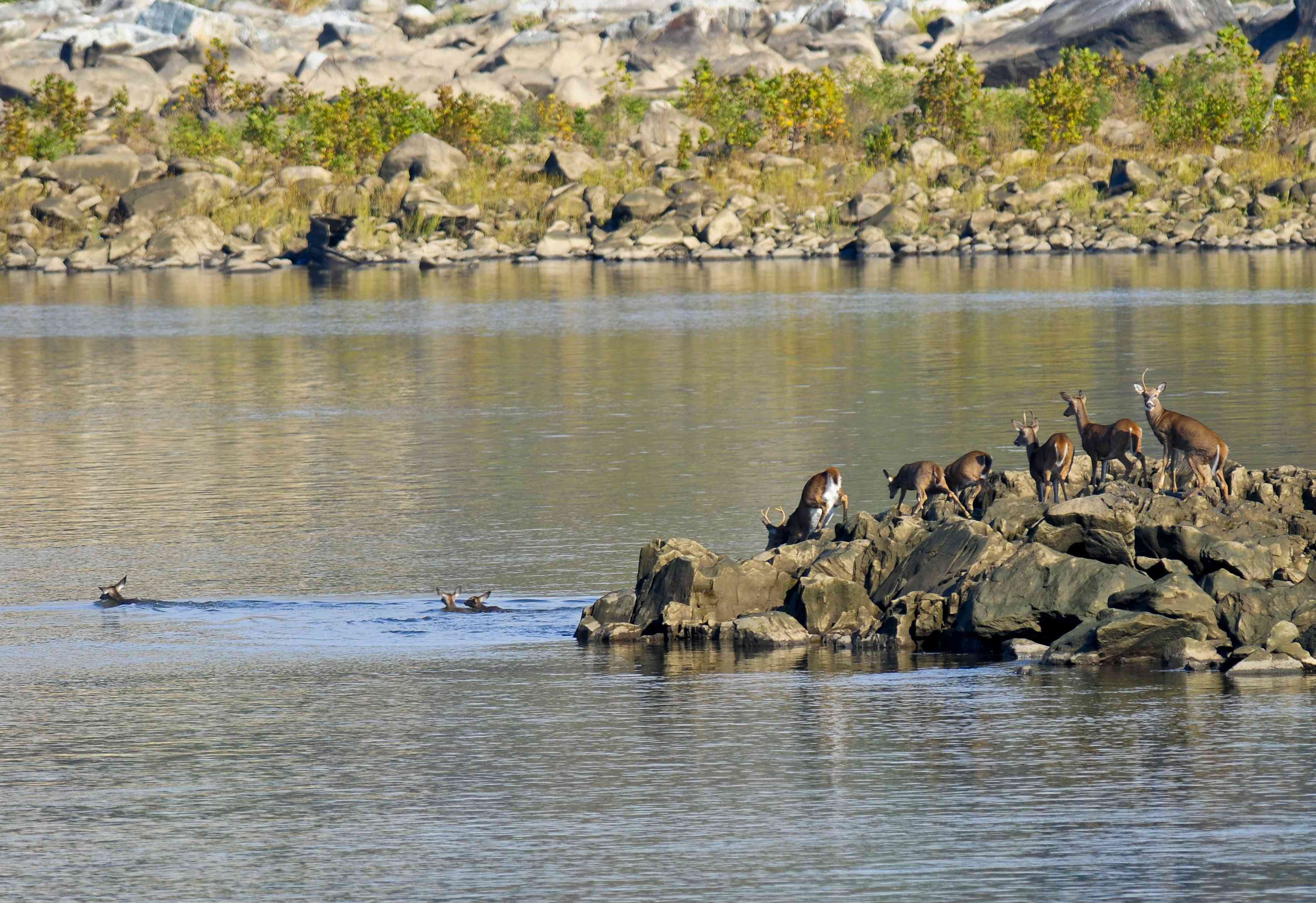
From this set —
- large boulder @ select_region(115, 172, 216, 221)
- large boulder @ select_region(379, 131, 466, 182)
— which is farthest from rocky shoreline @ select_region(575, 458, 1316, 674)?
large boulder @ select_region(379, 131, 466, 182)

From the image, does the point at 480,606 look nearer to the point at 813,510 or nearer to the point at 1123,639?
the point at 813,510

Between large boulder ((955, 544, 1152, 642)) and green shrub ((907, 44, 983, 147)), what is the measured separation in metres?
80.6

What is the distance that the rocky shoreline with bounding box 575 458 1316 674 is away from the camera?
13703mm

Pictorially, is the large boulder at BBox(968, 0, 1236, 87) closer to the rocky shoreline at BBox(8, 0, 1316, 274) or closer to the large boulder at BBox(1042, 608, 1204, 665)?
the rocky shoreline at BBox(8, 0, 1316, 274)

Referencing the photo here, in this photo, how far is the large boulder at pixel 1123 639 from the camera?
1355 centimetres

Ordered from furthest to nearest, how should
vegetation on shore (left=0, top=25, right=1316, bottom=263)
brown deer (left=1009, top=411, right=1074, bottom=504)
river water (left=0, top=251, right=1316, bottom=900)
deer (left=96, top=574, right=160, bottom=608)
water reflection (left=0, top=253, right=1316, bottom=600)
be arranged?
vegetation on shore (left=0, top=25, right=1316, bottom=263), water reflection (left=0, top=253, right=1316, bottom=600), deer (left=96, top=574, right=160, bottom=608), brown deer (left=1009, top=411, right=1074, bottom=504), river water (left=0, top=251, right=1316, bottom=900)

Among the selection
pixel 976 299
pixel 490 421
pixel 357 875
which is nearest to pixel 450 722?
pixel 357 875

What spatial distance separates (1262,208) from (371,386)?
171 feet

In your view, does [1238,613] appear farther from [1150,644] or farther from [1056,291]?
[1056,291]

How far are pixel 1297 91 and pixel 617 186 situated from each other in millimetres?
30146

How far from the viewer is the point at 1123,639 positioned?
13602mm

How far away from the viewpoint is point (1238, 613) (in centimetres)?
1377

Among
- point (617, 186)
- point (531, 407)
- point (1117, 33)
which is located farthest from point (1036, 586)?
point (1117, 33)

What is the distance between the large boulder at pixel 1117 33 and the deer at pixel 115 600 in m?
103
